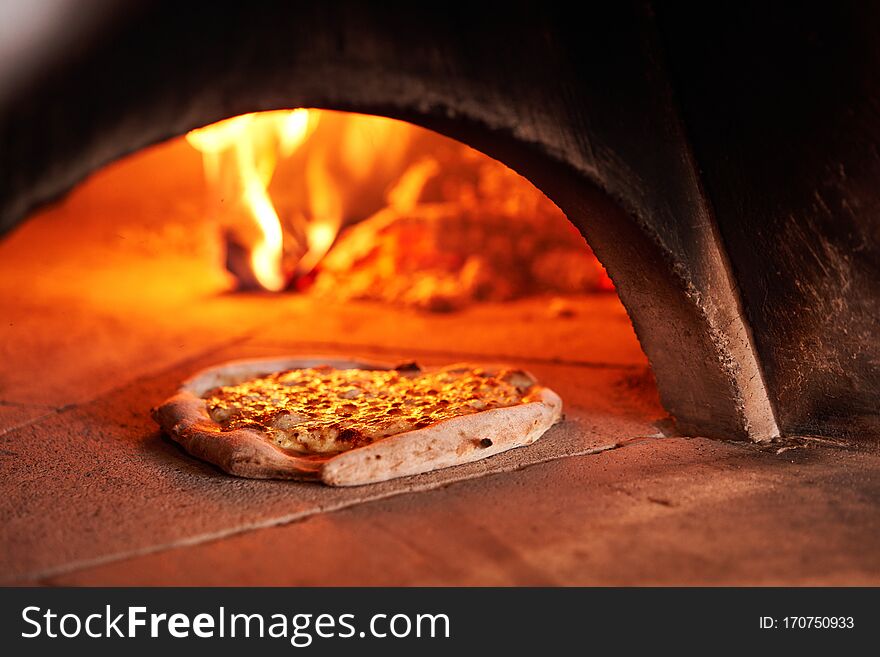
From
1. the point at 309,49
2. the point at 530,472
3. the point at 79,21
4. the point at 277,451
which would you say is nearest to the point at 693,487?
the point at 530,472

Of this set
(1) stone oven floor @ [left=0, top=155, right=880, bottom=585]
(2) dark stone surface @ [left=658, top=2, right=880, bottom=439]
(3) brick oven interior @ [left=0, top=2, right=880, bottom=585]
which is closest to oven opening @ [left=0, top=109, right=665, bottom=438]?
(1) stone oven floor @ [left=0, top=155, right=880, bottom=585]

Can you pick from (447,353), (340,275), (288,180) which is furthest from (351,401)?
(288,180)

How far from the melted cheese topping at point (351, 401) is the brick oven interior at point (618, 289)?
249 mm

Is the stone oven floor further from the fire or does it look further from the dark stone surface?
the fire

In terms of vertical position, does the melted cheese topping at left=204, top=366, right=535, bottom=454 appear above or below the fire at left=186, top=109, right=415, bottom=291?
below

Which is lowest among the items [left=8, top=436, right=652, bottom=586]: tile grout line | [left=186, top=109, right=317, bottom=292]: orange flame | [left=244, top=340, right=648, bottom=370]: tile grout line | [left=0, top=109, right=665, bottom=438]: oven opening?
[left=8, top=436, right=652, bottom=586]: tile grout line

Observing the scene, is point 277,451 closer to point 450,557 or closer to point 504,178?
point 450,557

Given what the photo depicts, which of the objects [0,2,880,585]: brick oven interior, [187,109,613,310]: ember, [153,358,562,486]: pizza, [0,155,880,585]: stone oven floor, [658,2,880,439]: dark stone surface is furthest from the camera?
[187,109,613,310]: ember

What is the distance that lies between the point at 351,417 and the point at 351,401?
242mm

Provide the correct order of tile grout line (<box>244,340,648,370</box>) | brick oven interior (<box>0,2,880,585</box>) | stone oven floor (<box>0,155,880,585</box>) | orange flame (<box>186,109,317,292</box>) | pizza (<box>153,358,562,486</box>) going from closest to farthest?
brick oven interior (<box>0,2,880,585</box>), stone oven floor (<box>0,155,880,585</box>), pizza (<box>153,358,562,486</box>), tile grout line (<box>244,340,648,370</box>), orange flame (<box>186,109,317,292</box>)

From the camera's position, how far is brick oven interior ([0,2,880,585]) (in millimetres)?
2518

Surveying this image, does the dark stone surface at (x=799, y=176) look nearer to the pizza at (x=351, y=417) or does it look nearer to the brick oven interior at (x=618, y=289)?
the brick oven interior at (x=618, y=289)

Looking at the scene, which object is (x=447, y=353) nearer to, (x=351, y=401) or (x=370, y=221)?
(x=351, y=401)

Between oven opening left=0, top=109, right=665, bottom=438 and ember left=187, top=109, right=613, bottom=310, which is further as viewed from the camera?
ember left=187, top=109, right=613, bottom=310
